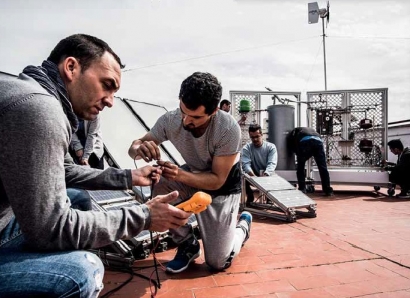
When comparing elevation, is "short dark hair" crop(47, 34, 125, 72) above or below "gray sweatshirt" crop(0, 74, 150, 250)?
above

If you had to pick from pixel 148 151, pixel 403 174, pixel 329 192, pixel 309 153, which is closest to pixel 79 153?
pixel 148 151

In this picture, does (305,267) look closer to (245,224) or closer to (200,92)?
(245,224)

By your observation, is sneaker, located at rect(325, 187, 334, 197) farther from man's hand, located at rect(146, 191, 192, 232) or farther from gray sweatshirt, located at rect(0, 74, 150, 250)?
gray sweatshirt, located at rect(0, 74, 150, 250)

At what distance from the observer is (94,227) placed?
1.16 m

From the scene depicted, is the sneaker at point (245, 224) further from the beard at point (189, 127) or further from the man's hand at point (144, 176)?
the man's hand at point (144, 176)

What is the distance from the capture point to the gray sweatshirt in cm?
100

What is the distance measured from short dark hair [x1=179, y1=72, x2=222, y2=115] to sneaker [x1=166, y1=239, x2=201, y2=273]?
3.85 feet

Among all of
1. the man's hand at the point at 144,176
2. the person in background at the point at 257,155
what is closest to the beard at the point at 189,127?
the man's hand at the point at 144,176

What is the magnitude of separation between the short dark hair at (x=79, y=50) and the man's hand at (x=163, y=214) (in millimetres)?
733

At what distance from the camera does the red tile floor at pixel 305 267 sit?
2.08 metres

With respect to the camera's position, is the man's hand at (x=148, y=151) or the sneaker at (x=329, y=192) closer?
the man's hand at (x=148, y=151)

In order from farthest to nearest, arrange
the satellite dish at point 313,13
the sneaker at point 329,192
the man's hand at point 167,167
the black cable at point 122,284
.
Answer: the satellite dish at point 313,13 < the sneaker at point 329,192 < the man's hand at point 167,167 < the black cable at point 122,284

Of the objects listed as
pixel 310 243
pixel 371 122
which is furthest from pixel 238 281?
pixel 371 122

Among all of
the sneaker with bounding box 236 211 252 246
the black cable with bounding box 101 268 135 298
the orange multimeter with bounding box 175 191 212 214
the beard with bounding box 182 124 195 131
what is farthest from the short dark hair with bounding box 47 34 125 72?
the sneaker with bounding box 236 211 252 246
